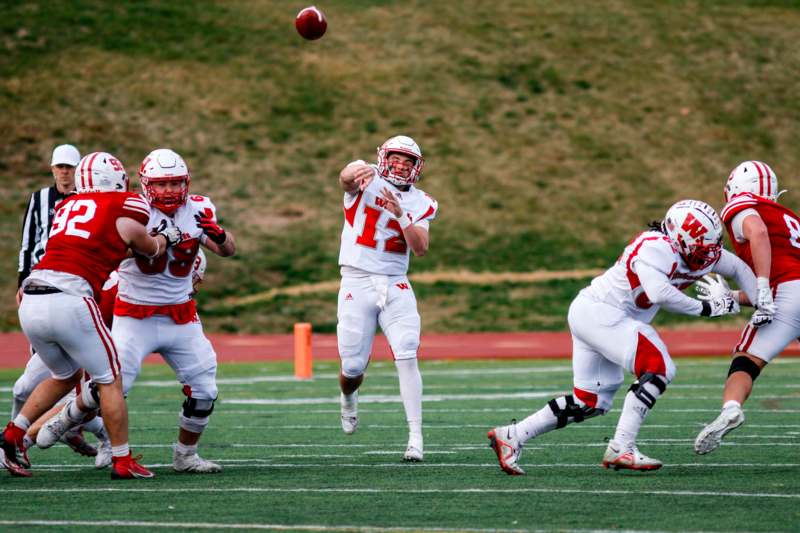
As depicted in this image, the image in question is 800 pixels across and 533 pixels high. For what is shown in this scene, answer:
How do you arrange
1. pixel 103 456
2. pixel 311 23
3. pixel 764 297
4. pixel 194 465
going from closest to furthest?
1. pixel 194 465
2. pixel 764 297
3. pixel 103 456
4. pixel 311 23

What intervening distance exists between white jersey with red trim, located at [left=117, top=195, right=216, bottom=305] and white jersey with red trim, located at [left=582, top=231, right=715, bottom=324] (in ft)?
7.50

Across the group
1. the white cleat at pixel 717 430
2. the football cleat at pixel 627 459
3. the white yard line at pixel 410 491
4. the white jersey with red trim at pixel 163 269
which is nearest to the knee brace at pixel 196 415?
the white jersey with red trim at pixel 163 269

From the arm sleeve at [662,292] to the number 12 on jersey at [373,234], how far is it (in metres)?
1.82

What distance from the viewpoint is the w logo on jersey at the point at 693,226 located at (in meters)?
7.36

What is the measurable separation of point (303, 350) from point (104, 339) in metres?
7.50

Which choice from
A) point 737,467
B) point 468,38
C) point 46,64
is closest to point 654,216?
point 468,38

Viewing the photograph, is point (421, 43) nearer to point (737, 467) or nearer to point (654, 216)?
point (654, 216)

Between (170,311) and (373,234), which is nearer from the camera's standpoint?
(170,311)

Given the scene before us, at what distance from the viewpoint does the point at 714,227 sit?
7.39 meters

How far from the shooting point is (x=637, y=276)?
7.41 meters

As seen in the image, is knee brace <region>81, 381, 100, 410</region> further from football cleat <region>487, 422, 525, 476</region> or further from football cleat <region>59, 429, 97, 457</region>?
football cleat <region>487, 422, 525, 476</region>

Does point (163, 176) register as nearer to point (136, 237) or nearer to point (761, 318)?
point (136, 237)

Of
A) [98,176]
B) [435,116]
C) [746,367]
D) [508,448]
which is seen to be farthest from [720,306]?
[435,116]

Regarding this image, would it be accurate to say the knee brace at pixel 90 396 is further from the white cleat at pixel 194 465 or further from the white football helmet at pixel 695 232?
the white football helmet at pixel 695 232
